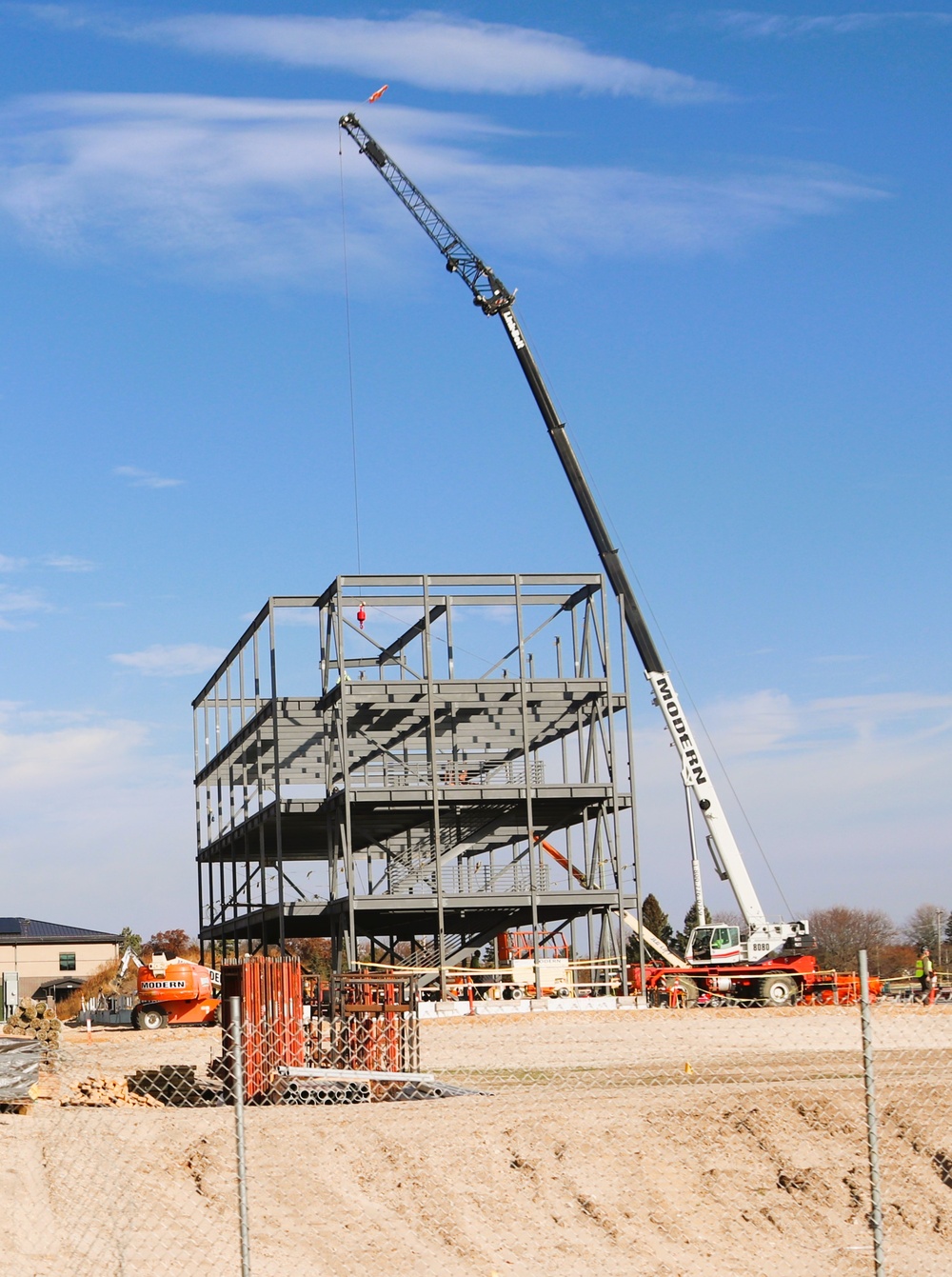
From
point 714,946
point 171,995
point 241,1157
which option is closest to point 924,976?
point 714,946

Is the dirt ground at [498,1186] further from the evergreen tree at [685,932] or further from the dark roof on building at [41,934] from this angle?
the dark roof on building at [41,934]

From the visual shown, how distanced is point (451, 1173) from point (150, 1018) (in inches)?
1020

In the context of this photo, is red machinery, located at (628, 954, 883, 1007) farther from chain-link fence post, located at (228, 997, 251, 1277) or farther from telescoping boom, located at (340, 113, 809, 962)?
chain-link fence post, located at (228, 997, 251, 1277)

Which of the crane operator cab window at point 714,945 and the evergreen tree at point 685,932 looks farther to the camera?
the evergreen tree at point 685,932

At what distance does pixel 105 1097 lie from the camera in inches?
690

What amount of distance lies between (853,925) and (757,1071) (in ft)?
310

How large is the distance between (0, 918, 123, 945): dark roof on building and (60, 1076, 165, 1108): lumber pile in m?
62.9

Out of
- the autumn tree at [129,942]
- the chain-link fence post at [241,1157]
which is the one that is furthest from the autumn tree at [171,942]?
the chain-link fence post at [241,1157]

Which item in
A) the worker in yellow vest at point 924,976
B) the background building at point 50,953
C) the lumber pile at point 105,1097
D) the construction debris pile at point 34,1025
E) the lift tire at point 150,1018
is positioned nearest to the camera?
the lumber pile at point 105,1097

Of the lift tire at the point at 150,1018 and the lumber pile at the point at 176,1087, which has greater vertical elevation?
the lumber pile at the point at 176,1087

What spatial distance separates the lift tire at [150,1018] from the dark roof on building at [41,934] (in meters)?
43.6

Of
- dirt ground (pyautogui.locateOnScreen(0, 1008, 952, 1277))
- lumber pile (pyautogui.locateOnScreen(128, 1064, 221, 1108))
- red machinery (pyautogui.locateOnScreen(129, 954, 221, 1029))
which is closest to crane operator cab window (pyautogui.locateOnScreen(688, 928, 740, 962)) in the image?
red machinery (pyautogui.locateOnScreen(129, 954, 221, 1029))

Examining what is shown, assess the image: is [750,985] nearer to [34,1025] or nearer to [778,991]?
[778,991]

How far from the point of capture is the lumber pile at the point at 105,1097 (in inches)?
670
